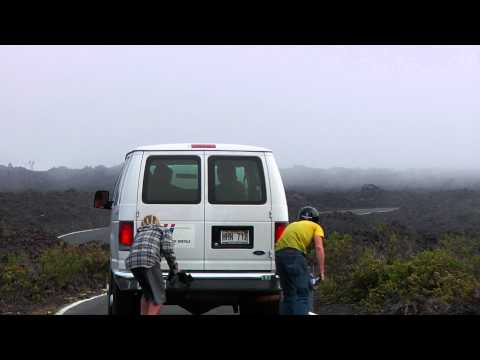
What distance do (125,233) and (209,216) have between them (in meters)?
1.05

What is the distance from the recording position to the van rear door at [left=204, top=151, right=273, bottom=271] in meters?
11.2

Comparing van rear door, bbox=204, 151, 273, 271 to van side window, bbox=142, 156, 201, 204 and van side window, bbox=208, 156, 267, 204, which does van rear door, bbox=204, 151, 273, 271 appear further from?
van side window, bbox=142, 156, 201, 204

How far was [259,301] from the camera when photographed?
11.2 m

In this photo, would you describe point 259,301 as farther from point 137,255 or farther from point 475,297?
point 475,297

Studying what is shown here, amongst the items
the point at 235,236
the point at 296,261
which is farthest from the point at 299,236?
the point at 235,236

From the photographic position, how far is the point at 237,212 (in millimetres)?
11266

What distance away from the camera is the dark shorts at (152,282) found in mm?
10562

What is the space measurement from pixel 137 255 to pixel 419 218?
48.2 m
